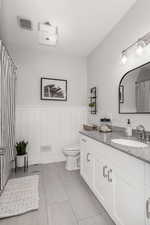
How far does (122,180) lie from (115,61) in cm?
175

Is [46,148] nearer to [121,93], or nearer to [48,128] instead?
[48,128]

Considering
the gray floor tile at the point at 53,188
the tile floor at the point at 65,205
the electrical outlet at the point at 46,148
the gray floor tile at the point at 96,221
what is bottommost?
the gray floor tile at the point at 53,188

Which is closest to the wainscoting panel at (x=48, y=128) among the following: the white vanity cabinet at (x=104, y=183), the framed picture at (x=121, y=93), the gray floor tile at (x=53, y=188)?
the gray floor tile at (x=53, y=188)

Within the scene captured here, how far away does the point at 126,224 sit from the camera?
3.36 feet

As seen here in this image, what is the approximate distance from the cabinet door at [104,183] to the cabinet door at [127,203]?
9cm

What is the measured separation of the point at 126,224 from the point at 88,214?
1.64 feet

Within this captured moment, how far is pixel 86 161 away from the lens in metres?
1.87

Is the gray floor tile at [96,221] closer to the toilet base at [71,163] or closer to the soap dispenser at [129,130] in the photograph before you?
the soap dispenser at [129,130]

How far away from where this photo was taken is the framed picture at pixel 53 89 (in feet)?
9.13

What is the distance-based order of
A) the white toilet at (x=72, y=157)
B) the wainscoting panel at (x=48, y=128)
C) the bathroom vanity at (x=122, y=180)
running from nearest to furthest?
the bathroom vanity at (x=122, y=180) < the white toilet at (x=72, y=157) < the wainscoting panel at (x=48, y=128)

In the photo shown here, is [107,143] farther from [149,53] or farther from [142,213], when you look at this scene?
[149,53]

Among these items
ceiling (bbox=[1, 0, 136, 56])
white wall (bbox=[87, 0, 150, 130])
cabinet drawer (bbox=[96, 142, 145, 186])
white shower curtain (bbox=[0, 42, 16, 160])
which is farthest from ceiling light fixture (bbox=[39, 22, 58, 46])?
cabinet drawer (bbox=[96, 142, 145, 186])

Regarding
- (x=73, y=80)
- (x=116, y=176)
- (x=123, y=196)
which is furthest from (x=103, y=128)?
(x=73, y=80)

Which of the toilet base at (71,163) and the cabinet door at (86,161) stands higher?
the cabinet door at (86,161)
